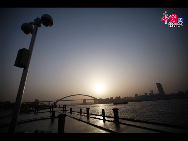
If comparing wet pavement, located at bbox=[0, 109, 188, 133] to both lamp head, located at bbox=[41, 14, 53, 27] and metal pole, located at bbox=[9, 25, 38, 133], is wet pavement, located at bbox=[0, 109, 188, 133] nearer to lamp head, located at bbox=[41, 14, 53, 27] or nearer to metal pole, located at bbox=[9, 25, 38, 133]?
metal pole, located at bbox=[9, 25, 38, 133]

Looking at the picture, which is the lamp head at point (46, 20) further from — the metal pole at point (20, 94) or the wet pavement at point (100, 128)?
the wet pavement at point (100, 128)

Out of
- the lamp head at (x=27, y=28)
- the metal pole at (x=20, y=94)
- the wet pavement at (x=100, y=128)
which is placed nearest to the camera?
the metal pole at (x=20, y=94)

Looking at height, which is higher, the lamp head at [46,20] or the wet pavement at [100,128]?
the lamp head at [46,20]

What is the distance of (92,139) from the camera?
6.28 feet

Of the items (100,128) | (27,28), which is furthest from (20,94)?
(100,128)

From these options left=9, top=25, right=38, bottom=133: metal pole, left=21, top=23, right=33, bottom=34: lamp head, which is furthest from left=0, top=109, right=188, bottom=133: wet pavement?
left=21, top=23, right=33, bottom=34: lamp head

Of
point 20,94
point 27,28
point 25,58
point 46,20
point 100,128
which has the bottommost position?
point 100,128

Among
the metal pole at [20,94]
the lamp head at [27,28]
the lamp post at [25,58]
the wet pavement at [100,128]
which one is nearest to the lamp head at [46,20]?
the lamp post at [25,58]

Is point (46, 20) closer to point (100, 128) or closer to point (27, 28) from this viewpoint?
point (27, 28)

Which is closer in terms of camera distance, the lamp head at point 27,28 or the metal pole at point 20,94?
the metal pole at point 20,94

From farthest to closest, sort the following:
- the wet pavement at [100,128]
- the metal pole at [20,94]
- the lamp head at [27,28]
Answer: the wet pavement at [100,128] < the lamp head at [27,28] < the metal pole at [20,94]

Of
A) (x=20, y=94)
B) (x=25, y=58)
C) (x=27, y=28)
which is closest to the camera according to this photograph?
(x=20, y=94)
